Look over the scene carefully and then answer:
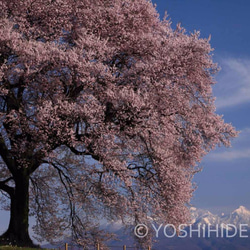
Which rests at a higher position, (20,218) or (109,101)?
(109,101)

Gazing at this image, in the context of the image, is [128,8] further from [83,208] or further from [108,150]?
[83,208]

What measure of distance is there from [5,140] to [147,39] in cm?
1125

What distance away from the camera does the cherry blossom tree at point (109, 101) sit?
2328 cm

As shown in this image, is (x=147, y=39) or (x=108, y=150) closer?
(x=108, y=150)

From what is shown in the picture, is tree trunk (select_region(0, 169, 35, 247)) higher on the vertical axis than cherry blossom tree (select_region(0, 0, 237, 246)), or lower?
lower

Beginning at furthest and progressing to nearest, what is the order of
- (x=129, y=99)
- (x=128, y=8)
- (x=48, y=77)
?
(x=128, y=8) → (x=48, y=77) → (x=129, y=99)

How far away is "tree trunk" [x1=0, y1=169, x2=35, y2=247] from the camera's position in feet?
88.2

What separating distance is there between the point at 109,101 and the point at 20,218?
9403 millimetres

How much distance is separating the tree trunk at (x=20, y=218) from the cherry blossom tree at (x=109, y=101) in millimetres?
61

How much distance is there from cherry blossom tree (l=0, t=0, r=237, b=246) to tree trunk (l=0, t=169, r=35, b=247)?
0.20 feet

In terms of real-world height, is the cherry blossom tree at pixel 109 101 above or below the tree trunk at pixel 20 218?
above

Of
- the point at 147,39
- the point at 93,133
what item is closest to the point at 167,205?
the point at 93,133

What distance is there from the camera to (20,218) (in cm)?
2731

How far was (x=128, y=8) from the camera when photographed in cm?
2695
